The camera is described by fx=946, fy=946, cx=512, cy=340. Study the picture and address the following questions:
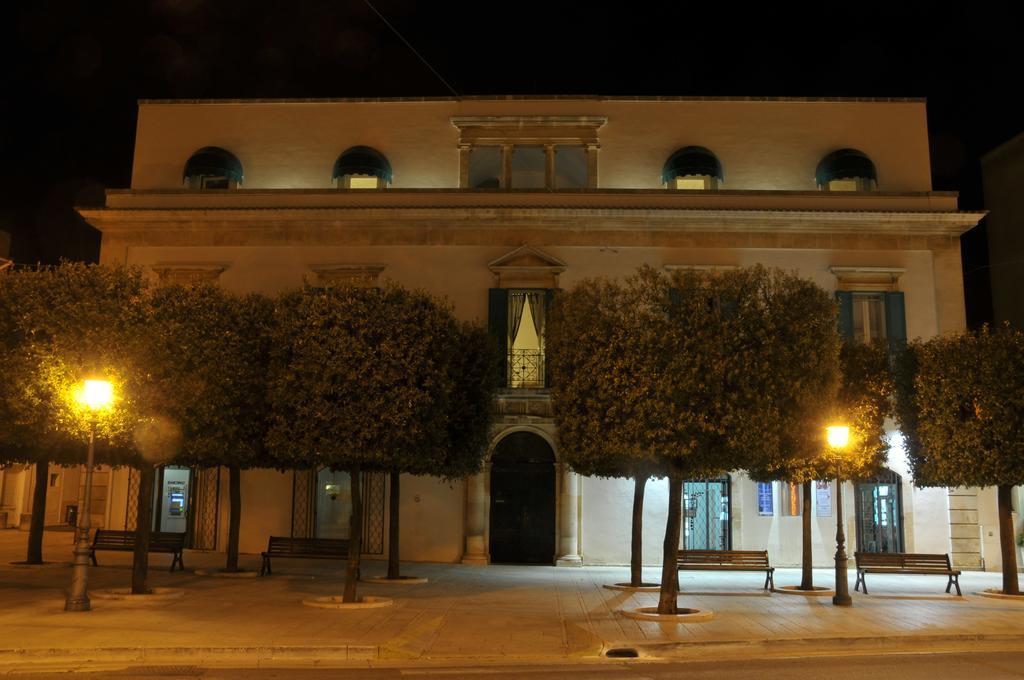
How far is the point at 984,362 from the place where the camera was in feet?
68.5

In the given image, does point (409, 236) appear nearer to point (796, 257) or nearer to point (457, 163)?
point (457, 163)

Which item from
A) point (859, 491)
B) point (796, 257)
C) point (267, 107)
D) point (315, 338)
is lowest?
point (859, 491)

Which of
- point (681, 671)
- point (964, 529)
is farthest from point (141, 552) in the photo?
point (964, 529)

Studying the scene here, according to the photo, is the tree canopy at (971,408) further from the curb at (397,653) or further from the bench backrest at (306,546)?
the bench backrest at (306,546)

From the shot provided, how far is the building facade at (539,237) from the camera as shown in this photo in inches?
1059

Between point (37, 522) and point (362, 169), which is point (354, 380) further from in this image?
point (362, 169)

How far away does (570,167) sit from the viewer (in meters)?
30.5

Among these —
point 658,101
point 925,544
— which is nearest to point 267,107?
point 658,101

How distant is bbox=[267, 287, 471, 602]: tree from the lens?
17.8 metres

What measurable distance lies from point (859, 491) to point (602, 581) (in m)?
8.87

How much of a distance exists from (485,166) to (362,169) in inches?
160

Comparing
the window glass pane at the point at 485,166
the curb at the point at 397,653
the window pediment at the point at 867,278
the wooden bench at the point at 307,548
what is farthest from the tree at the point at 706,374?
the window glass pane at the point at 485,166

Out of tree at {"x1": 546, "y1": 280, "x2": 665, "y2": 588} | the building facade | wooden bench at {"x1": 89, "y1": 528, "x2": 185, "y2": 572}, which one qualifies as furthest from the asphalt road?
the building facade

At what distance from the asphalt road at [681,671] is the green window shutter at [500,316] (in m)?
14.2
